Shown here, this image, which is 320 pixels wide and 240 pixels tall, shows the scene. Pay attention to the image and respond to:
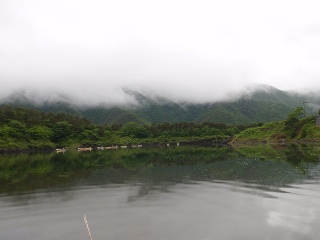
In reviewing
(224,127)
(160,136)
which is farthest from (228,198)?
(224,127)

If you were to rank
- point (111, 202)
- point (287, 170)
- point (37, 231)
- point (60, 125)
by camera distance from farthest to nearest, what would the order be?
point (60, 125)
point (287, 170)
point (111, 202)
point (37, 231)

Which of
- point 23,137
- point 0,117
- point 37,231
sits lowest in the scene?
point 37,231

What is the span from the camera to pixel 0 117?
11544 cm

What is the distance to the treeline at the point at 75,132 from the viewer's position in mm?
112819

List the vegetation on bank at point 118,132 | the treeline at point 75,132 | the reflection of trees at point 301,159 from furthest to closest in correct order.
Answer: the treeline at point 75,132 < the vegetation on bank at point 118,132 < the reflection of trees at point 301,159

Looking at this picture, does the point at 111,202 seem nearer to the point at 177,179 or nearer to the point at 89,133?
the point at 177,179

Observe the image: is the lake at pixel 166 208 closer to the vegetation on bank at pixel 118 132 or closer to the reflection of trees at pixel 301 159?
the reflection of trees at pixel 301 159

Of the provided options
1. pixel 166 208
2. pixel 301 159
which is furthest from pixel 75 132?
pixel 166 208

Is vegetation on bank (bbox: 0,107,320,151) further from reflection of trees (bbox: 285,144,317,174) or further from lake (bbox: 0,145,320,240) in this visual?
lake (bbox: 0,145,320,240)

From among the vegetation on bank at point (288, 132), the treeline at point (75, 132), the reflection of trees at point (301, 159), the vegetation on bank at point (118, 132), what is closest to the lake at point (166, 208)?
the reflection of trees at point (301, 159)

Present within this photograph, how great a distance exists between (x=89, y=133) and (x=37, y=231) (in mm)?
127283

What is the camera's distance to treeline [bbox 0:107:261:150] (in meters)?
113

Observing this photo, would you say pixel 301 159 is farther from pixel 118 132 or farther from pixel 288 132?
pixel 118 132

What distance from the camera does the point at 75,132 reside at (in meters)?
135
